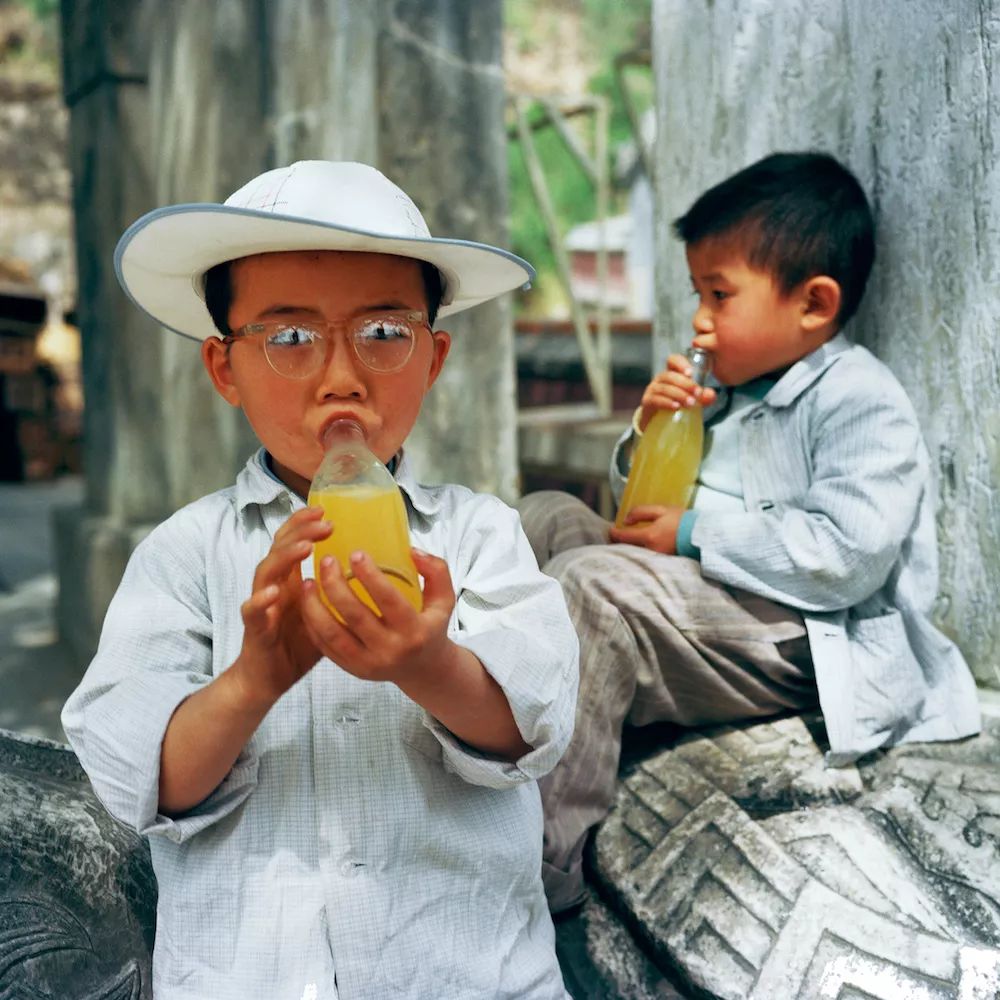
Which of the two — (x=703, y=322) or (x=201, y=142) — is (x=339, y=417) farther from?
(x=201, y=142)

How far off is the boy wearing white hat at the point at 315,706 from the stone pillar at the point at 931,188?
1.09m

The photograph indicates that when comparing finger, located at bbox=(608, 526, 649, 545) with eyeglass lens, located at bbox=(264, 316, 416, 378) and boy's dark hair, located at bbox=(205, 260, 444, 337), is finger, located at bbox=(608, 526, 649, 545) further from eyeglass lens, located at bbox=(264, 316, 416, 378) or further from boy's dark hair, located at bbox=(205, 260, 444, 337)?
eyeglass lens, located at bbox=(264, 316, 416, 378)

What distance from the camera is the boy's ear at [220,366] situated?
1.59 meters

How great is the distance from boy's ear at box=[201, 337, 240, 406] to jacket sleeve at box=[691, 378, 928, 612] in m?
0.97

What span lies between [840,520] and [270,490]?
103 centimetres

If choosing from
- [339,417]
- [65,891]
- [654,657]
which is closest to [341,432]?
[339,417]

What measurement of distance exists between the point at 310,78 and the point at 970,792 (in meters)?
2.97

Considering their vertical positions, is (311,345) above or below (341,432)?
above

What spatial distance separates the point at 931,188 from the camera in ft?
7.52

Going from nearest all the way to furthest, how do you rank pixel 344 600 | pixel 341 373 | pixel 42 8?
pixel 344 600 → pixel 341 373 → pixel 42 8

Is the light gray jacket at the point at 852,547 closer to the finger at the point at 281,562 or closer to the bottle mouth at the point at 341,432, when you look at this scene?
the bottle mouth at the point at 341,432

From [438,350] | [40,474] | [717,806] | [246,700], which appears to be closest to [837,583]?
[717,806]

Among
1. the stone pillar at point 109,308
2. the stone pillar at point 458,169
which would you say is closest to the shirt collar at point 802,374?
the stone pillar at point 458,169

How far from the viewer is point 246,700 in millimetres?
1326
